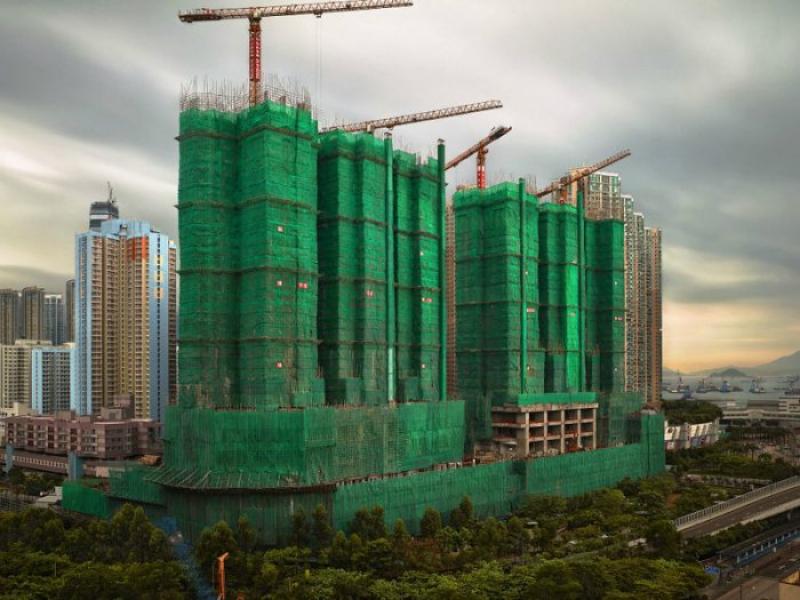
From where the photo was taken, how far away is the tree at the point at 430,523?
73.9m

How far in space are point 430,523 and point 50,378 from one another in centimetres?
12154

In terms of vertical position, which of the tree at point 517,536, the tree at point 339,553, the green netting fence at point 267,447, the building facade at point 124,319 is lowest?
the tree at point 517,536

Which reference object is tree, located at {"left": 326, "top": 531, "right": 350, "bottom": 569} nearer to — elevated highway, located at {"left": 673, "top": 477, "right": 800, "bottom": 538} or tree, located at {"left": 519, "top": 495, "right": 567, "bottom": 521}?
tree, located at {"left": 519, "top": 495, "right": 567, "bottom": 521}

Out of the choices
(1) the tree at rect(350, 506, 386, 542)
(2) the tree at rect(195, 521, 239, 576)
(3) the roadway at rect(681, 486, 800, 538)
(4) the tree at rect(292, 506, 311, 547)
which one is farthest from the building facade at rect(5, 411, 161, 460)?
(3) the roadway at rect(681, 486, 800, 538)

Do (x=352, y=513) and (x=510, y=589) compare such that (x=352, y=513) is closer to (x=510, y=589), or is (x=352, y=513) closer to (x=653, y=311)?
(x=510, y=589)

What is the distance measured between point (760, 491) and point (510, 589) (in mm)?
58124

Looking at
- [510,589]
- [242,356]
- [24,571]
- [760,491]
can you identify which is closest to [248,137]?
[242,356]

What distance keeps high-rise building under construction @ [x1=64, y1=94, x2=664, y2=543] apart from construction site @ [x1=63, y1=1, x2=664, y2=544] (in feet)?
0.67

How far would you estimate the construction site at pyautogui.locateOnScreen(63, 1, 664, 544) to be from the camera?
71.8 meters

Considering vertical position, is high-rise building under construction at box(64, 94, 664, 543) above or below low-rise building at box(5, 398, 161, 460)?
above

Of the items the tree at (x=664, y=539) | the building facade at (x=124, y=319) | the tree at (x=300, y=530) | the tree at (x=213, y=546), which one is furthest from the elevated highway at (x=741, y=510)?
the building facade at (x=124, y=319)

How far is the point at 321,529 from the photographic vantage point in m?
67.1

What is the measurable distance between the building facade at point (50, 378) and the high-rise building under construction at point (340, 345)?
3560 inches

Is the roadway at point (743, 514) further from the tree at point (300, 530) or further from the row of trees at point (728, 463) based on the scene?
the tree at point (300, 530)
